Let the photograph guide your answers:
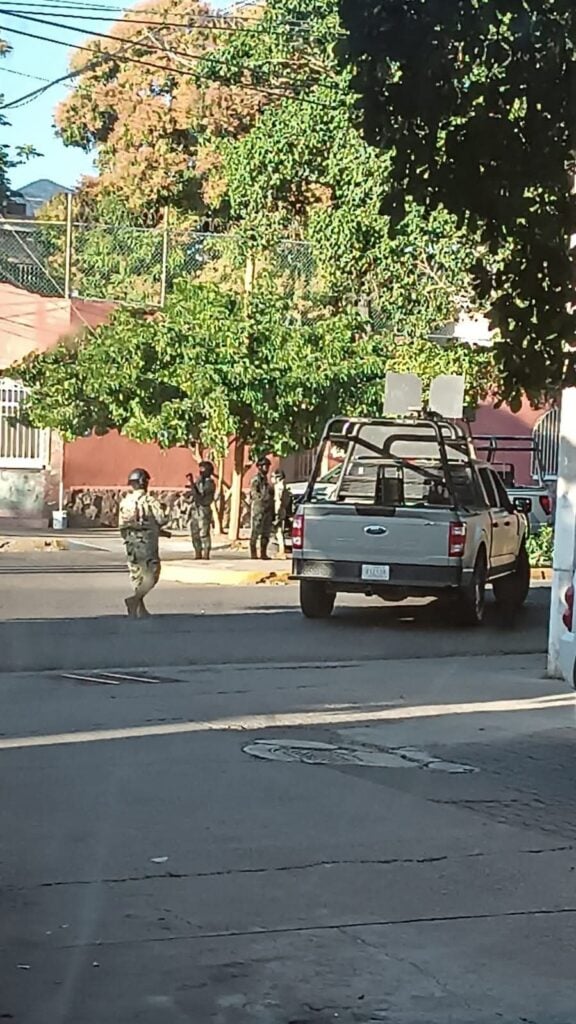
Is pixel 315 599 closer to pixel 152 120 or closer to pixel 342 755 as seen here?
pixel 342 755

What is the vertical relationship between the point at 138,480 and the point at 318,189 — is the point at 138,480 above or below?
below

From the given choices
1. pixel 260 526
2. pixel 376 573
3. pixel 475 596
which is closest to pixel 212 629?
pixel 376 573

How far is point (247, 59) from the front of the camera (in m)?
34.1

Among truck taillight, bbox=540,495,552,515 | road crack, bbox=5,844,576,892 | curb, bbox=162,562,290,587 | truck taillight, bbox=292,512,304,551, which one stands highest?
truck taillight, bbox=292,512,304,551

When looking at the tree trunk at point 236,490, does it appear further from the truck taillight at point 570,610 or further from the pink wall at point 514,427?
the truck taillight at point 570,610

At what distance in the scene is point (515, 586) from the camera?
22141 millimetres

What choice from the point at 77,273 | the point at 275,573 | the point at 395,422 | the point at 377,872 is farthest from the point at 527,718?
the point at 77,273

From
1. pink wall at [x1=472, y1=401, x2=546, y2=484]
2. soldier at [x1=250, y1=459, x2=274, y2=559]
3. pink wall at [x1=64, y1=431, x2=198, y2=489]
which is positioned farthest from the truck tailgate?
pink wall at [x1=472, y1=401, x2=546, y2=484]

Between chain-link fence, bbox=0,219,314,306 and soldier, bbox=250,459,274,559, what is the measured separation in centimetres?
560

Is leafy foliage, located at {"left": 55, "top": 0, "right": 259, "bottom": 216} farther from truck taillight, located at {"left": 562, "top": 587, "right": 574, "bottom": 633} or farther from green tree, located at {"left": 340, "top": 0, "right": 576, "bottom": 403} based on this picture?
green tree, located at {"left": 340, "top": 0, "right": 576, "bottom": 403}

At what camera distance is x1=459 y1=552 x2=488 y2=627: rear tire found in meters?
19.4

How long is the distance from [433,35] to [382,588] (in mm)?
12459

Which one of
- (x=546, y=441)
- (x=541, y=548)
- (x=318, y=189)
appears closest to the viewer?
(x=541, y=548)

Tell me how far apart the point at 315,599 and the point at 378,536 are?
130 cm
